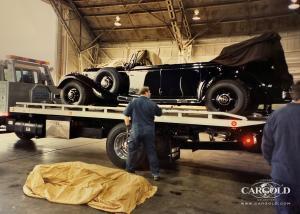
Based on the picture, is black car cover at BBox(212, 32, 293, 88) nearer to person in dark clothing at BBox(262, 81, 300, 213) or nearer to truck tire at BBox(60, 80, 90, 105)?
person in dark clothing at BBox(262, 81, 300, 213)

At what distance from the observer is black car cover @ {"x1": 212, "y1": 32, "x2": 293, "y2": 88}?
545 cm

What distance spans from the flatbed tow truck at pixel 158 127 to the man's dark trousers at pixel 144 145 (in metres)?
0.39

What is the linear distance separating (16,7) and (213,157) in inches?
443

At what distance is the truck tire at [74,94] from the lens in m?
7.07

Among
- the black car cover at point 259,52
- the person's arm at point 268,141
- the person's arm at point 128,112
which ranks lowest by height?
the person's arm at point 268,141

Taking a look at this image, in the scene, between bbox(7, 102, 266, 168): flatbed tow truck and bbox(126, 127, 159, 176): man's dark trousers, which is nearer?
bbox(7, 102, 266, 168): flatbed tow truck

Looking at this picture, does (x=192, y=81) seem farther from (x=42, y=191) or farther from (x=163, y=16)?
(x=163, y=16)

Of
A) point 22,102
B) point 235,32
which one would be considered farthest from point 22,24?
point 235,32

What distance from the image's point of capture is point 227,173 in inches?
246

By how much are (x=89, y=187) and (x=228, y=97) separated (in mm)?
2928

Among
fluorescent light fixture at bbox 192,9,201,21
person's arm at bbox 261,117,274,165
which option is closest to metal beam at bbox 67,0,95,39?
fluorescent light fixture at bbox 192,9,201,21

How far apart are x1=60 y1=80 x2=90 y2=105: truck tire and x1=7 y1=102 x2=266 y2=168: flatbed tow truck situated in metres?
0.32

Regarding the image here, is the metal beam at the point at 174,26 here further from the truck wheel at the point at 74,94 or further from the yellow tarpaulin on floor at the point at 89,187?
the yellow tarpaulin on floor at the point at 89,187

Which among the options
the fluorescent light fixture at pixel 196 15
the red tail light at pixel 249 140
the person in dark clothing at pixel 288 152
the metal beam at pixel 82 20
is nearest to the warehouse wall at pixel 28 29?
the metal beam at pixel 82 20
